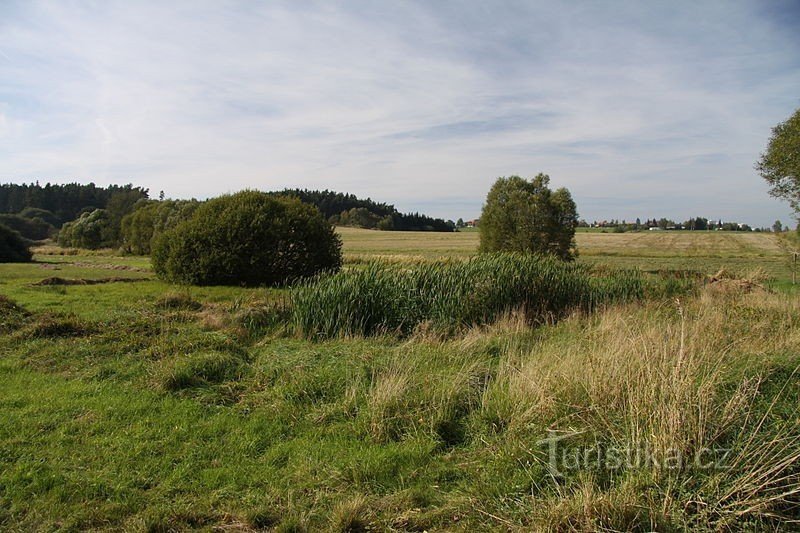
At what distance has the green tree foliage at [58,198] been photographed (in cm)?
8294

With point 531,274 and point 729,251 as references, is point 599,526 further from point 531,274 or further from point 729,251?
point 729,251

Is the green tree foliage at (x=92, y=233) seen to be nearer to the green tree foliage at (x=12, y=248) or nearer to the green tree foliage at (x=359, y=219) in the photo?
the green tree foliage at (x=12, y=248)

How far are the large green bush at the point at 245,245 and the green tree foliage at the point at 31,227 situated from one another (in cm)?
6201

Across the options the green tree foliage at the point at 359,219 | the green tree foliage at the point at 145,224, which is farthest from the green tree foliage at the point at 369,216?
the green tree foliage at the point at 145,224

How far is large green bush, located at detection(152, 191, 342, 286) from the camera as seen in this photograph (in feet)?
53.3

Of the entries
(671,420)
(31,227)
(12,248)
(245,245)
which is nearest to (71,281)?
(245,245)

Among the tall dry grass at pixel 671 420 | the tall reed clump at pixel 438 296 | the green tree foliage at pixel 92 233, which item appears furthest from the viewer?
the green tree foliage at pixel 92 233

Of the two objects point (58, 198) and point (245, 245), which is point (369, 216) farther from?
point (245, 245)

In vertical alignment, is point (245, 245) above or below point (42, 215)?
below

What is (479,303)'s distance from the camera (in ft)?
33.2

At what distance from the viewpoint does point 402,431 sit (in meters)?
4.78

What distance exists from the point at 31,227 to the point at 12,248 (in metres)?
44.1

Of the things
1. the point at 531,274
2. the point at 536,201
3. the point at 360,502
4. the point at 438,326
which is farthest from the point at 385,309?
the point at 536,201

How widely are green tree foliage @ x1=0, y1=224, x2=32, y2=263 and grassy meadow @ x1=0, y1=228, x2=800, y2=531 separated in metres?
28.1
